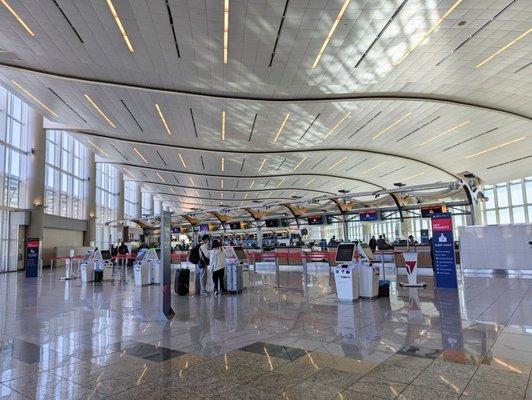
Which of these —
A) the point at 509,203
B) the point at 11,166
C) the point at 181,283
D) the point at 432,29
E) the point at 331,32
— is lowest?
the point at 181,283

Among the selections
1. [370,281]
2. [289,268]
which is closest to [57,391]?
[370,281]

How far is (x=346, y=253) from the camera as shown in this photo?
924 cm

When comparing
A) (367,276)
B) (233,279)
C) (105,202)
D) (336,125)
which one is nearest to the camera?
(367,276)

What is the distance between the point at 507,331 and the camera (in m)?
5.66

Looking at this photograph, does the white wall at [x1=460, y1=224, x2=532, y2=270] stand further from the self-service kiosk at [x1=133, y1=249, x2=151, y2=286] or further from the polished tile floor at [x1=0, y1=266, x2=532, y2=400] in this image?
the self-service kiosk at [x1=133, y1=249, x2=151, y2=286]

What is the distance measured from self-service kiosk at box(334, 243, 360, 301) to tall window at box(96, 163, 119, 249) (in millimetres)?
32525

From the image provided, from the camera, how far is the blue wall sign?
36.0 ft

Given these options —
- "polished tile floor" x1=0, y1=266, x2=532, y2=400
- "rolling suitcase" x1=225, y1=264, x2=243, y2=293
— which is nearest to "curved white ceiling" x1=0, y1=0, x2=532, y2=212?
"rolling suitcase" x1=225, y1=264, x2=243, y2=293

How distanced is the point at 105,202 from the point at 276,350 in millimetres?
39500

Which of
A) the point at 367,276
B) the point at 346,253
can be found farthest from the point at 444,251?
the point at 346,253

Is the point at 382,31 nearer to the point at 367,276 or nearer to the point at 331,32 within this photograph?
the point at 331,32

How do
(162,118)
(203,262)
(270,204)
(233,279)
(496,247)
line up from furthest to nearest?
(162,118), (270,204), (496,247), (203,262), (233,279)

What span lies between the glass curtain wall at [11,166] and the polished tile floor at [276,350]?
17.9 m

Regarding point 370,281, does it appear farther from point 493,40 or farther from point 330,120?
point 330,120
